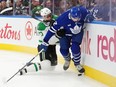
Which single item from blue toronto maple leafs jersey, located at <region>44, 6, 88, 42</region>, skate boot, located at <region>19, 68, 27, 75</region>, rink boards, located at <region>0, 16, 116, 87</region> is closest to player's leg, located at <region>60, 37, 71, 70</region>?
blue toronto maple leafs jersey, located at <region>44, 6, 88, 42</region>

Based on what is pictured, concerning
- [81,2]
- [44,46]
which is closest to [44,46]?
[44,46]

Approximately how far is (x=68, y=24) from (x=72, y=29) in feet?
0.31

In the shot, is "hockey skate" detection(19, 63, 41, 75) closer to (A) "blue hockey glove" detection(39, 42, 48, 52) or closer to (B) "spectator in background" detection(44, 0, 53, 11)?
(A) "blue hockey glove" detection(39, 42, 48, 52)

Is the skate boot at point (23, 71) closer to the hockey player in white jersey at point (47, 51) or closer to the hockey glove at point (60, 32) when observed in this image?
the hockey player in white jersey at point (47, 51)

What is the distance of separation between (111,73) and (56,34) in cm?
126

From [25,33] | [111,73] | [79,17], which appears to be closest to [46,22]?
[79,17]

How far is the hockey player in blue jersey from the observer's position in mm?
5739

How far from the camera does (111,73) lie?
5.12 meters

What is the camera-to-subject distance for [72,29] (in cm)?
582

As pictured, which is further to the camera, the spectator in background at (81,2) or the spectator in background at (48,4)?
the spectator in background at (48,4)

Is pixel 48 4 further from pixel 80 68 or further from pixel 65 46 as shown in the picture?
pixel 80 68

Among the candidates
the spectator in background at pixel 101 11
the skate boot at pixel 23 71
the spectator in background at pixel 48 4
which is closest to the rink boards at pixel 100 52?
the spectator in background at pixel 101 11

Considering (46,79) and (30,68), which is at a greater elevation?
(30,68)

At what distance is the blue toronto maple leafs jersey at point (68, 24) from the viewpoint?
5.77m
